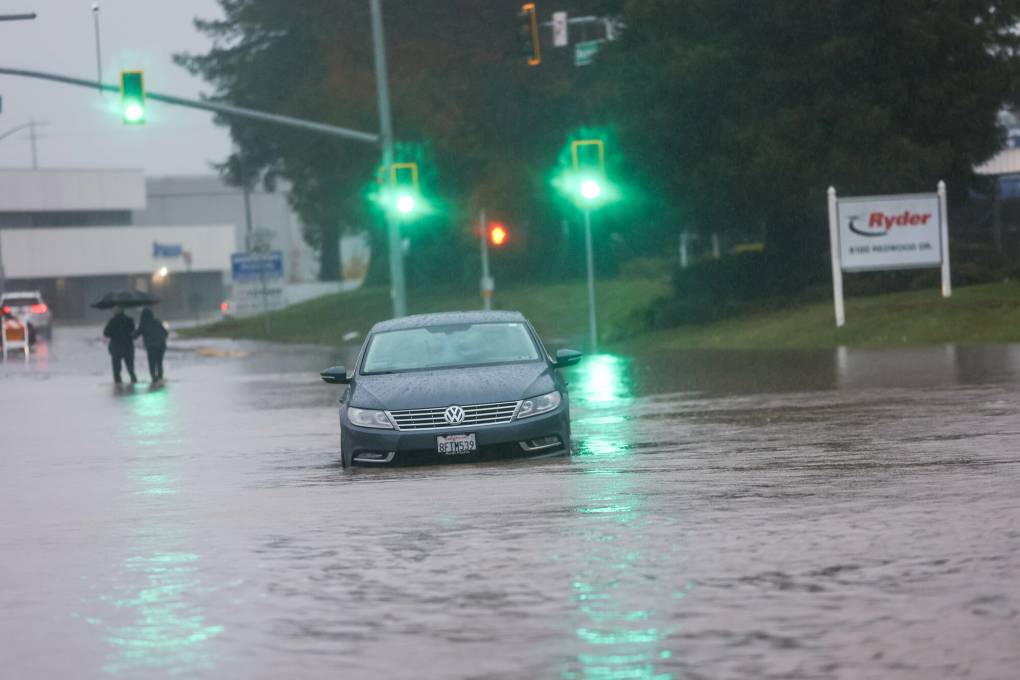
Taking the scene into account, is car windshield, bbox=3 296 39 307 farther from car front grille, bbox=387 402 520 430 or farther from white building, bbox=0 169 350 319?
car front grille, bbox=387 402 520 430

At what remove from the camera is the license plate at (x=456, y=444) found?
53.8 ft

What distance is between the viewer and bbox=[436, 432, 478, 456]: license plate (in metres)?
16.4

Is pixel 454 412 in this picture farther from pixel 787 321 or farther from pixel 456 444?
pixel 787 321

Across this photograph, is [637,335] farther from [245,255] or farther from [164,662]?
[164,662]

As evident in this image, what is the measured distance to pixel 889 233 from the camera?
41.2m

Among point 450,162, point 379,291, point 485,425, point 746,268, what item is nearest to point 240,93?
point 379,291

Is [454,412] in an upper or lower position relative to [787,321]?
upper

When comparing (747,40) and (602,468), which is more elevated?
(747,40)

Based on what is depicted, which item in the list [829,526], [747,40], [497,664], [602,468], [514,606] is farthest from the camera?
[747,40]

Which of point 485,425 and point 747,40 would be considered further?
point 747,40

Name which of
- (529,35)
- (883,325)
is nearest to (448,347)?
(529,35)

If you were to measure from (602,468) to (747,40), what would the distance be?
109ft

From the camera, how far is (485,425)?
16.5 m

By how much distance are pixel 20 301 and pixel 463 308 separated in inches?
699
